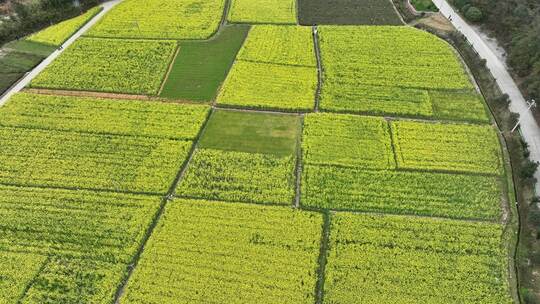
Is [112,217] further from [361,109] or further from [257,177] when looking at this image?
[361,109]

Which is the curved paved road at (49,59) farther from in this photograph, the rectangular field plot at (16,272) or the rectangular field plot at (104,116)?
the rectangular field plot at (16,272)

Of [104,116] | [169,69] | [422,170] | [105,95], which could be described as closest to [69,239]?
[104,116]

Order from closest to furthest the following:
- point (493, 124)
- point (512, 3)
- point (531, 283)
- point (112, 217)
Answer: point (531, 283)
point (112, 217)
point (493, 124)
point (512, 3)

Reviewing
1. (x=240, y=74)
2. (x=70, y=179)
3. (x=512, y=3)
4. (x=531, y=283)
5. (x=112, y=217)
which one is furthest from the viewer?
(x=512, y=3)

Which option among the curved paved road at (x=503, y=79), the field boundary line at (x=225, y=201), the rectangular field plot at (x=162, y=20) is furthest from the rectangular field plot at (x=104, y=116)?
the curved paved road at (x=503, y=79)

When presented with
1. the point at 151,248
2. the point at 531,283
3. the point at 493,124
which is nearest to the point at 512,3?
the point at 493,124

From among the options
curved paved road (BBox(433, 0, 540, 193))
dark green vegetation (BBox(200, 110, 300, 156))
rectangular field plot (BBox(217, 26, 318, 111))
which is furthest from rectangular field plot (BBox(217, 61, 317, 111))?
curved paved road (BBox(433, 0, 540, 193))

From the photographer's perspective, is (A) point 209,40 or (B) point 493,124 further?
(A) point 209,40
